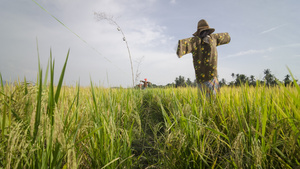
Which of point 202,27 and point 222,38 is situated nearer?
point 202,27

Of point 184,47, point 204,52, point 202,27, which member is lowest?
point 204,52

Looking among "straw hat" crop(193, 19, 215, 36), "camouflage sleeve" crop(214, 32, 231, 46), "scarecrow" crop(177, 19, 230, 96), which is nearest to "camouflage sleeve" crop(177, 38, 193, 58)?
"scarecrow" crop(177, 19, 230, 96)

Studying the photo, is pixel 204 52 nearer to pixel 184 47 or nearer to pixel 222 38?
pixel 184 47

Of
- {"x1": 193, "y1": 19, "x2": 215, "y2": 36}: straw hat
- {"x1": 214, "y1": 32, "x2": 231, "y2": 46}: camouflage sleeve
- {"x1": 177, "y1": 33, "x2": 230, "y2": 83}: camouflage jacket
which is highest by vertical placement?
{"x1": 193, "y1": 19, "x2": 215, "y2": 36}: straw hat

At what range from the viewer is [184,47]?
317 cm

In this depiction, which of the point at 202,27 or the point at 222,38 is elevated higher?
the point at 202,27

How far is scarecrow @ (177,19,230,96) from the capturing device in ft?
10.0

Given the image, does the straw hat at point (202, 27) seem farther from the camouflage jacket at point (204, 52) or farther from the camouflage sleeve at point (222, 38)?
the camouflage sleeve at point (222, 38)

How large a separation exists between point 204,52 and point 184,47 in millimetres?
410

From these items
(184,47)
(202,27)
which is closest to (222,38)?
(202,27)

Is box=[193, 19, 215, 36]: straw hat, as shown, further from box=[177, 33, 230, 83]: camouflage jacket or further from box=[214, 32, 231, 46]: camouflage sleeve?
box=[214, 32, 231, 46]: camouflage sleeve

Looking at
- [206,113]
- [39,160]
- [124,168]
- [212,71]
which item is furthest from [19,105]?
[212,71]

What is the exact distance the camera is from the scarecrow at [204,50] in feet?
10.0

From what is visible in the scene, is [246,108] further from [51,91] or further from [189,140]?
[51,91]
